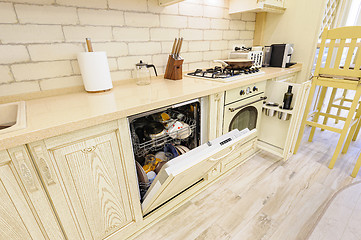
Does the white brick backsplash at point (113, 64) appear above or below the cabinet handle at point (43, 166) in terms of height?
above

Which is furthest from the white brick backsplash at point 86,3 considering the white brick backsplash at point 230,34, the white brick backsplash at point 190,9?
the white brick backsplash at point 230,34

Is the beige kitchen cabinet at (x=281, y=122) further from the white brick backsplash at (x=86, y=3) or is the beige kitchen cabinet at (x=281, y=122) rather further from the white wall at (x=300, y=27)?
the white brick backsplash at (x=86, y=3)

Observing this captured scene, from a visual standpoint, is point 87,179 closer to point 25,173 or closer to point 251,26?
point 25,173

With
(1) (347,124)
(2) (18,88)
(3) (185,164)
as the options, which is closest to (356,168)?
(1) (347,124)

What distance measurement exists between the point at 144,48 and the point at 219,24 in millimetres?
1050

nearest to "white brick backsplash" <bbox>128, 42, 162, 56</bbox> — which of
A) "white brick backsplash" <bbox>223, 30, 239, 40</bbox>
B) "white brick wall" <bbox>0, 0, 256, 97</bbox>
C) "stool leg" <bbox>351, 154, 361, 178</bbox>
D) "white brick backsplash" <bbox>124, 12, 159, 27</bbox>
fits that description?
"white brick wall" <bbox>0, 0, 256, 97</bbox>

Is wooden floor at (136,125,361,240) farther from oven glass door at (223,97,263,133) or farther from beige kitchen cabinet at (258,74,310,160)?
oven glass door at (223,97,263,133)

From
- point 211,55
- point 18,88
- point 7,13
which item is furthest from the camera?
point 211,55

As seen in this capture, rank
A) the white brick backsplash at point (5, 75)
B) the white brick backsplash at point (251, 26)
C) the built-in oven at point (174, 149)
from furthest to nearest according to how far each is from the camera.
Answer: the white brick backsplash at point (251, 26) → the white brick backsplash at point (5, 75) → the built-in oven at point (174, 149)

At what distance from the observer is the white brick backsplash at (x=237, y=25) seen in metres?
2.19

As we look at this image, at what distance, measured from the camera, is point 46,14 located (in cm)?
111

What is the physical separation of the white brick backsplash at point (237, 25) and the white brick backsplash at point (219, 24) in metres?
0.08

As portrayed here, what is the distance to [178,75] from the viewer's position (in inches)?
61.0

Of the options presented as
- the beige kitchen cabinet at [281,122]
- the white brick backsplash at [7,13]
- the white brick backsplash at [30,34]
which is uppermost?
the white brick backsplash at [7,13]
